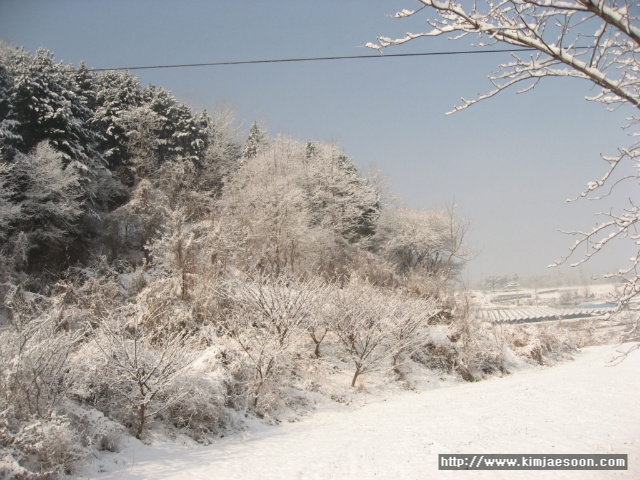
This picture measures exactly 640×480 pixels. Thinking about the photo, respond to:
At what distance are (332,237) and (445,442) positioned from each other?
62.7 ft

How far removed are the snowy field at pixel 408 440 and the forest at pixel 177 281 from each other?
3.59ft

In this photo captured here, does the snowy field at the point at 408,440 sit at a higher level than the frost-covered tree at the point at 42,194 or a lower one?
lower

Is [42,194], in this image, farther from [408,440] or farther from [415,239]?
[415,239]

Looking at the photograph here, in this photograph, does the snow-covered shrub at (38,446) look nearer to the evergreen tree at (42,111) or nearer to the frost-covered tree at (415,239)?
the evergreen tree at (42,111)

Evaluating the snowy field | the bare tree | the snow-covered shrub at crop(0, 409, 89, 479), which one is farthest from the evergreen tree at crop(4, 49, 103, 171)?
the snowy field

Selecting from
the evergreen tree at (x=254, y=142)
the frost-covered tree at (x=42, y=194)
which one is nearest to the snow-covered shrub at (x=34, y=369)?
the frost-covered tree at (x=42, y=194)

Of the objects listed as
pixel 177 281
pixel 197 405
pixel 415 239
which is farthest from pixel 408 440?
pixel 415 239

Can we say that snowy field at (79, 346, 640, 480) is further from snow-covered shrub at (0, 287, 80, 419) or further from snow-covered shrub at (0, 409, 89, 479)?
snow-covered shrub at (0, 287, 80, 419)

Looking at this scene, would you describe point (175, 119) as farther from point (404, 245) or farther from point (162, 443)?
point (162, 443)

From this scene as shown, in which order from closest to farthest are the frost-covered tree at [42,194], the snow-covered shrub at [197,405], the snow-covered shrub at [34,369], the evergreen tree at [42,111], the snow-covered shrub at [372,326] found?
1. the snow-covered shrub at [34,369]
2. the snow-covered shrub at [197,405]
3. the snow-covered shrub at [372,326]
4. the frost-covered tree at [42,194]
5. the evergreen tree at [42,111]

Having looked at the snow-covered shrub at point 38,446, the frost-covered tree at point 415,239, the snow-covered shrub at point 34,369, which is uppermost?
the frost-covered tree at point 415,239

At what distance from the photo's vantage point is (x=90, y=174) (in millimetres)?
20359

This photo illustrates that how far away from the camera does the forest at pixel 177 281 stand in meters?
8.33

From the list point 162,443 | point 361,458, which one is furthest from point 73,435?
point 361,458
